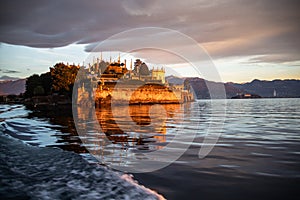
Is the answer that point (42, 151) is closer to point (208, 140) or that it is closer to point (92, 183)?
point (92, 183)

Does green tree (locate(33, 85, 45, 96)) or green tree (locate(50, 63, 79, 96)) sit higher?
green tree (locate(50, 63, 79, 96))

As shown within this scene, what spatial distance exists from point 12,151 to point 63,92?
87.3 metres

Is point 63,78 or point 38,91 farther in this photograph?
point 38,91

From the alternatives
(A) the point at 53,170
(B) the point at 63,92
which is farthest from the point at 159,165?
(B) the point at 63,92

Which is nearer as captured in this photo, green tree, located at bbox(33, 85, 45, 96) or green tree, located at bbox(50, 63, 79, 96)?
green tree, located at bbox(50, 63, 79, 96)

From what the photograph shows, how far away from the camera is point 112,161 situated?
8.70 meters

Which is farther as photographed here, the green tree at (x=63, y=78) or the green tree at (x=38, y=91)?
the green tree at (x=38, y=91)

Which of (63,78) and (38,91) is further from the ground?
(63,78)

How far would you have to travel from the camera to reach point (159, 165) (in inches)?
326

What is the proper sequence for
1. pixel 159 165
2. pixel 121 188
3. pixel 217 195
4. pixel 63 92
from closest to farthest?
pixel 217 195, pixel 121 188, pixel 159 165, pixel 63 92

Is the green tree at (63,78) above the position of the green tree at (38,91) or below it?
above

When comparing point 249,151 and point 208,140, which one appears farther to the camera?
point 208,140

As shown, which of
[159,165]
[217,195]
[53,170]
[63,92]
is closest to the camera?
[217,195]

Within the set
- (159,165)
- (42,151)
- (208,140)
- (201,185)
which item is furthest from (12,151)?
(208,140)
